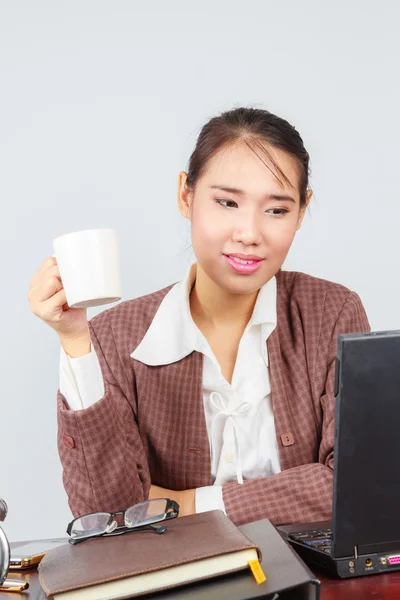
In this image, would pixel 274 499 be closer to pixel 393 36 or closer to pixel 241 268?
pixel 241 268

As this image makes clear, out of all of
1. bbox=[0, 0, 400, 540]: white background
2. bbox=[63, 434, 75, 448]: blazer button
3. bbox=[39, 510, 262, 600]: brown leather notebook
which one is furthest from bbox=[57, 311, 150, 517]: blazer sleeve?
bbox=[0, 0, 400, 540]: white background

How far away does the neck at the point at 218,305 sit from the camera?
6.06 ft

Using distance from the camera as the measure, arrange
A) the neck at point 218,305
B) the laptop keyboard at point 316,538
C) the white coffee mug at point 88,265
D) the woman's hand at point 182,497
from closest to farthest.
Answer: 1. the laptop keyboard at point 316,538
2. the white coffee mug at point 88,265
3. the woman's hand at point 182,497
4. the neck at point 218,305

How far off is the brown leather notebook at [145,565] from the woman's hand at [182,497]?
647mm

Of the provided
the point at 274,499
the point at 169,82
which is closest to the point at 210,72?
the point at 169,82

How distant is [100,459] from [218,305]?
19.6 inches

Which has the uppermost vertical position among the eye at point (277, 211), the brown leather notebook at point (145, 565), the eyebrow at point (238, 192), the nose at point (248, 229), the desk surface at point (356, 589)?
the eyebrow at point (238, 192)

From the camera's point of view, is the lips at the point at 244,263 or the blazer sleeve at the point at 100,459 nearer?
Result: the blazer sleeve at the point at 100,459

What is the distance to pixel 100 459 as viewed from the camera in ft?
4.96

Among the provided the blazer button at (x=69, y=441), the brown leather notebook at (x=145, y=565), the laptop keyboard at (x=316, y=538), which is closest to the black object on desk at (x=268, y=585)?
the brown leather notebook at (x=145, y=565)

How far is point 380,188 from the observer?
2.56 m

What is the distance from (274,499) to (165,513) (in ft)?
1.56

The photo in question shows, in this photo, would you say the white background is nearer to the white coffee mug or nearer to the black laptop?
the white coffee mug

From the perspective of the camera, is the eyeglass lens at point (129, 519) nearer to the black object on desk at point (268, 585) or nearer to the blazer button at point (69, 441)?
the black object on desk at point (268, 585)
